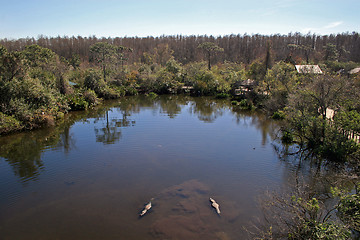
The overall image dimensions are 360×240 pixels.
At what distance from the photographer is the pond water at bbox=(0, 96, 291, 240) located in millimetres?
→ 8031

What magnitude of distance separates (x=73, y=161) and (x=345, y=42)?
68.9 metres

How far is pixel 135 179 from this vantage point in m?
10.9

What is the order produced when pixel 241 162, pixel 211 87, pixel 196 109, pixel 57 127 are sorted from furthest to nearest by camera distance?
pixel 211 87 → pixel 196 109 → pixel 57 127 → pixel 241 162

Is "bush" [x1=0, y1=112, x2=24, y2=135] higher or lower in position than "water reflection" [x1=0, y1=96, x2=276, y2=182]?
higher

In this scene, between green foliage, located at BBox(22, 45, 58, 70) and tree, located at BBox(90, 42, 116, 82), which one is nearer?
green foliage, located at BBox(22, 45, 58, 70)

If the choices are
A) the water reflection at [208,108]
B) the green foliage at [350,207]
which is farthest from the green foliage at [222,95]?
the green foliage at [350,207]

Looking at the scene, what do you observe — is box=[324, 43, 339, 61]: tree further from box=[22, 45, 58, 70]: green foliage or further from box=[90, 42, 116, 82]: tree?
box=[22, 45, 58, 70]: green foliage

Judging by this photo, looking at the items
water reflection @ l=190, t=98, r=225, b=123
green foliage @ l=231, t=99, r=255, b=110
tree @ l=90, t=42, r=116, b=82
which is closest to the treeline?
tree @ l=90, t=42, r=116, b=82

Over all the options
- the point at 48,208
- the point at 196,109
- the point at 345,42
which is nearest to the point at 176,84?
the point at 196,109

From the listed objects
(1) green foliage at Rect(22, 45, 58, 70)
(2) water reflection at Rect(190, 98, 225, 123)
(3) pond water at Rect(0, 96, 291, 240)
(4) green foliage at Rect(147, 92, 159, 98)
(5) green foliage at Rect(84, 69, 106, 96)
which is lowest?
Result: (3) pond water at Rect(0, 96, 291, 240)

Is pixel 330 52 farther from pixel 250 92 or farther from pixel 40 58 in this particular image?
pixel 40 58

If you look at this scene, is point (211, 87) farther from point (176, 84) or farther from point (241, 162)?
point (241, 162)

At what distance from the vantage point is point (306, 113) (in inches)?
508

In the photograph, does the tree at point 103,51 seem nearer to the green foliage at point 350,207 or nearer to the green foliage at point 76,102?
the green foliage at point 76,102
